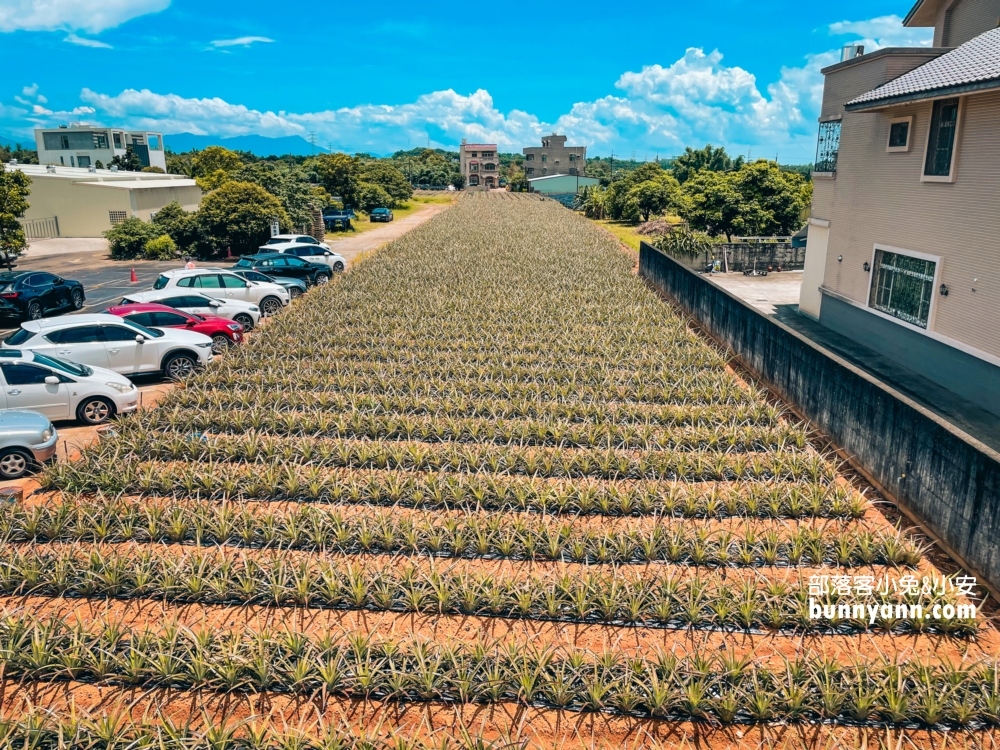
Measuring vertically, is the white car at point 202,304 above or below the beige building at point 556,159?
below

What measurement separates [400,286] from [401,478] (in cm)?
1659

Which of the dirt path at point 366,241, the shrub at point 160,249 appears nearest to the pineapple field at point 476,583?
the dirt path at point 366,241

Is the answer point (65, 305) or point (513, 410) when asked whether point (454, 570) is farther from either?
point (65, 305)

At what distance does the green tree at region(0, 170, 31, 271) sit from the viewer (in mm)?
30156

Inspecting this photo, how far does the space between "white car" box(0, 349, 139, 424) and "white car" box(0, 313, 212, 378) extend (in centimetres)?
161

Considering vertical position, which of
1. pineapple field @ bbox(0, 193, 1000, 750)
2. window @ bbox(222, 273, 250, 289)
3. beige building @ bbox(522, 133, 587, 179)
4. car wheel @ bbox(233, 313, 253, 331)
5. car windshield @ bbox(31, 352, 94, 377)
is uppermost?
beige building @ bbox(522, 133, 587, 179)

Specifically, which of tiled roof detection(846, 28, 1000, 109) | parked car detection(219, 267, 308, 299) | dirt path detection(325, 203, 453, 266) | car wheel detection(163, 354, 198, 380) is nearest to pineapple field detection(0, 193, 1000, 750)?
car wheel detection(163, 354, 198, 380)

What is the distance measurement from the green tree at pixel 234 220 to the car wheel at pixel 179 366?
23.7 metres

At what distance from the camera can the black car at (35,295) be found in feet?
71.4

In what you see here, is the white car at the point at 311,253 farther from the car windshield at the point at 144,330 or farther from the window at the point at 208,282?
the car windshield at the point at 144,330

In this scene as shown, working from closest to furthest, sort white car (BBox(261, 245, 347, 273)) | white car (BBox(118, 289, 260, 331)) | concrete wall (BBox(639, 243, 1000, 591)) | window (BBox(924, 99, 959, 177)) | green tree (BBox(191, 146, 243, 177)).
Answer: concrete wall (BBox(639, 243, 1000, 591))
window (BBox(924, 99, 959, 177))
white car (BBox(118, 289, 260, 331))
white car (BBox(261, 245, 347, 273))
green tree (BBox(191, 146, 243, 177))

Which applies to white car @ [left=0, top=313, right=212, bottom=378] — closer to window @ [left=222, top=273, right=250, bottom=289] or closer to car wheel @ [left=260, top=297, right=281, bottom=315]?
window @ [left=222, top=273, right=250, bottom=289]

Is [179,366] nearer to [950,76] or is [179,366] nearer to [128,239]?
[950,76]

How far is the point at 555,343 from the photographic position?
1819 centimetres
